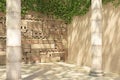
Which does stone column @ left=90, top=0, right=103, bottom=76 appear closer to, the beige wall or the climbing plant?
the beige wall

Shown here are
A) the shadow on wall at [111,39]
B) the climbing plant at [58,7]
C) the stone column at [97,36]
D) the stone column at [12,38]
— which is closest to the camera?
the stone column at [12,38]

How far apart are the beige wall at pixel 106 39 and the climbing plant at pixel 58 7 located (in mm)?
391

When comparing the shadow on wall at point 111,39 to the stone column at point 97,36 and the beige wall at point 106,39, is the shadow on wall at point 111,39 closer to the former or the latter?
the beige wall at point 106,39

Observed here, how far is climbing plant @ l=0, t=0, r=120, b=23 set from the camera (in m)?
11.2

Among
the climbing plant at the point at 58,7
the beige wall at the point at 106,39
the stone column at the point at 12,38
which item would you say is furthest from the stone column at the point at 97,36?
the stone column at the point at 12,38

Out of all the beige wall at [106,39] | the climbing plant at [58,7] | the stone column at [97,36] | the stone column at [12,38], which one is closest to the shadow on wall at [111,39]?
the beige wall at [106,39]

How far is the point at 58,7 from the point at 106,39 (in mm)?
3525

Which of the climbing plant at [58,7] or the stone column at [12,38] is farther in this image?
the climbing plant at [58,7]

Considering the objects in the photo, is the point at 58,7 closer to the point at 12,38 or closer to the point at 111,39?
the point at 111,39

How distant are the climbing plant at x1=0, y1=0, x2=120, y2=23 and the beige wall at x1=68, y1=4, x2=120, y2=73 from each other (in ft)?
1.28

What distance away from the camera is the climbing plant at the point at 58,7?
1116 cm

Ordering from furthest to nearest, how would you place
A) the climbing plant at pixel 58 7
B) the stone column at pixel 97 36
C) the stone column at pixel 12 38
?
the climbing plant at pixel 58 7 → the stone column at pixel 97 36 → the stone column at pixel 12 38

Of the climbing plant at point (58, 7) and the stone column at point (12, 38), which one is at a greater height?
the climbing plant at point (58, 7)

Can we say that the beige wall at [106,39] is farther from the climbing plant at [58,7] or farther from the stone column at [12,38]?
the stone column at [12,38]
